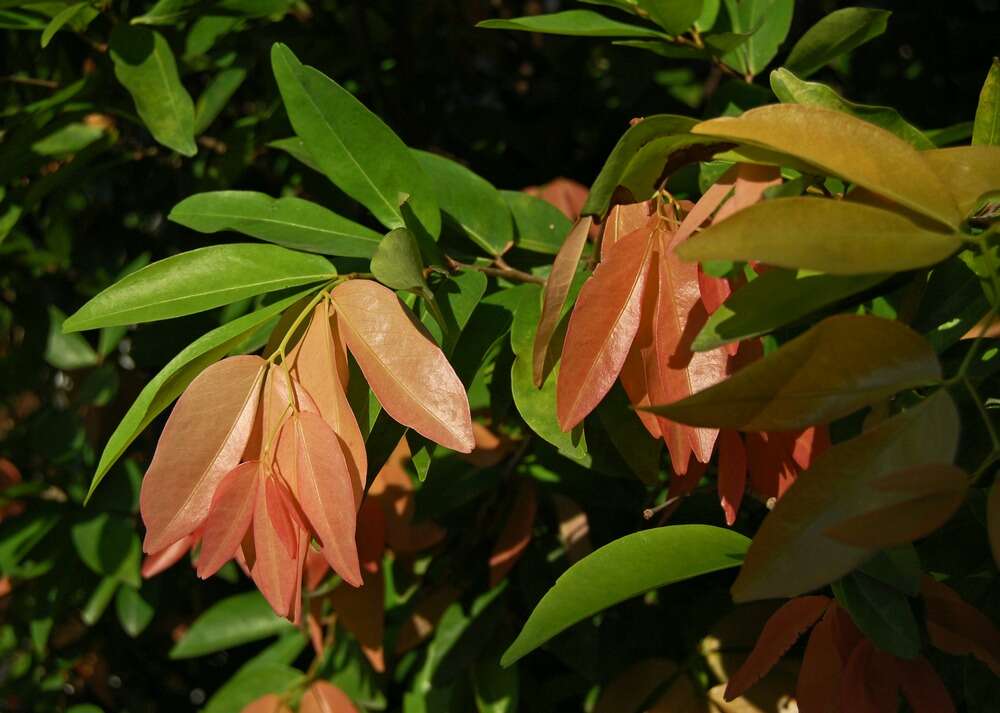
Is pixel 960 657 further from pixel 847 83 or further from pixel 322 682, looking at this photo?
pixel 847 83

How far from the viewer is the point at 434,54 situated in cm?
156

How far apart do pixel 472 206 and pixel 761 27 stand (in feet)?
1.16

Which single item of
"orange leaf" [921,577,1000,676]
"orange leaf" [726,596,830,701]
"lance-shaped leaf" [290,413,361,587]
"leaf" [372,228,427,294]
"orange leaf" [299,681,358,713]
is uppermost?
"leaf" [372,228,427,294]

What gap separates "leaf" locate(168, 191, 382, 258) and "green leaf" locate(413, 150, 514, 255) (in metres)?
0.09

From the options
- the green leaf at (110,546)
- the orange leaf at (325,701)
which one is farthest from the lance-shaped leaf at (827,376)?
the green leaf at (110,546)

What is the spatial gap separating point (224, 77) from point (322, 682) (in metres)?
0.67

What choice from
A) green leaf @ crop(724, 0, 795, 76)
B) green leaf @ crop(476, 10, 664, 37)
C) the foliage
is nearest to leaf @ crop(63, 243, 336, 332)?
the foliage

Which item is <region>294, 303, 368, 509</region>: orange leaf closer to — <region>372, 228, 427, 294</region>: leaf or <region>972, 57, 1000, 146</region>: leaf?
<region>372, 228, 427, 294</region>: leaf

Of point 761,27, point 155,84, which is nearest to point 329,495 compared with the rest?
point 155,84

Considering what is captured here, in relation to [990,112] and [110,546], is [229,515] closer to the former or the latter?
[990,112]

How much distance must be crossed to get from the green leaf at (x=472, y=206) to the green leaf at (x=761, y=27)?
304 mm

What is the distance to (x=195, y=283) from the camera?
2.09ft

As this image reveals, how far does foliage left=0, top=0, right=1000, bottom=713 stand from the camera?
42 centimetres

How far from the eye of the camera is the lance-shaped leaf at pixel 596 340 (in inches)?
21.1
